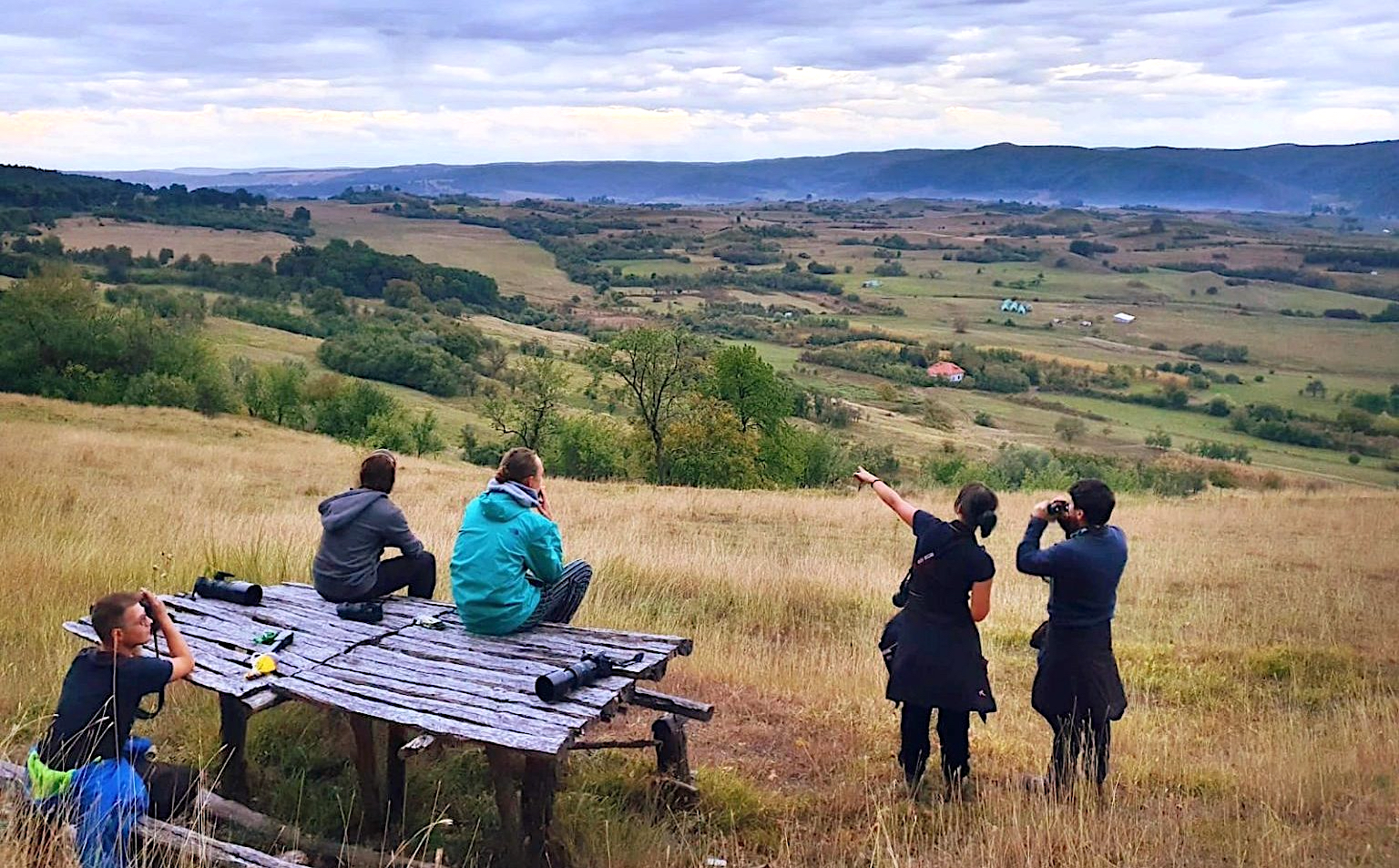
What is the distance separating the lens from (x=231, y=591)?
655 cm

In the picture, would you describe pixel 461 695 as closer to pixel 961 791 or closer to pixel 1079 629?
pixel 961 791

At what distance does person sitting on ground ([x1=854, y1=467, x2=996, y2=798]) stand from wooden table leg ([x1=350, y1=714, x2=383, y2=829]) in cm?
275

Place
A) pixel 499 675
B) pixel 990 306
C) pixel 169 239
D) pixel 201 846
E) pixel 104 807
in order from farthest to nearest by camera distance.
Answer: pixel 990 306 → pixel 169 239 → pixel 499 675 → pixel 104 807 → pixel 201 846

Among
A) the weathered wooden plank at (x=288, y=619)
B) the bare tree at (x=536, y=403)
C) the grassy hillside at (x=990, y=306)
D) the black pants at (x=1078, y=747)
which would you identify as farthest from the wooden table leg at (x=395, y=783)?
the grassy hillside at (x=990, y=306)

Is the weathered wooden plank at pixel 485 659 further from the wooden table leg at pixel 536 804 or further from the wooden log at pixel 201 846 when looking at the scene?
the wooden log at pixel 201 846

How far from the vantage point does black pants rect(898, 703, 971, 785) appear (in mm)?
5637

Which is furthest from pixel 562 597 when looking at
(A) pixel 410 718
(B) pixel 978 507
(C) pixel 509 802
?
(B) pixel 978 507

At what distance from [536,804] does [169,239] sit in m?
129

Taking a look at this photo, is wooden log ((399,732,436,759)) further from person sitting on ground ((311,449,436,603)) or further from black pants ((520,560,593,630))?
person sitting on ground ((311,449,436,603))

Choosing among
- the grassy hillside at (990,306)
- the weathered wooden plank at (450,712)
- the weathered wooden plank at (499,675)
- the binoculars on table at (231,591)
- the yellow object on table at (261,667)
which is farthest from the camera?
the grassy hillside at (990,306)

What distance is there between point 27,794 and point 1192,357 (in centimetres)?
10709

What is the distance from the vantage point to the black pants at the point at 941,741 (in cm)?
564

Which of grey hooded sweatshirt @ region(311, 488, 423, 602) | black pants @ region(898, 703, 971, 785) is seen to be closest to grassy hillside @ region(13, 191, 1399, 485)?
grey hooded sweatshirt @ region(311, 488, 423, 602)

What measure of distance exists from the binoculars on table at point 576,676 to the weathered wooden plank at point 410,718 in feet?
1.10
